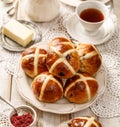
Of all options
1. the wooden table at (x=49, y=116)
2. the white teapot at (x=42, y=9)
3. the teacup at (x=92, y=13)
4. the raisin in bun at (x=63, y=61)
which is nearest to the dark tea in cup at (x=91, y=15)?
the teacup at (x=92, y=13)

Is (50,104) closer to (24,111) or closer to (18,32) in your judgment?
(24,111)

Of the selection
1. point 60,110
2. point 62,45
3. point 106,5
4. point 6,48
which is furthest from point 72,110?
point 106,5

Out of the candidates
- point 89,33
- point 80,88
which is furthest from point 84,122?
point 89,33

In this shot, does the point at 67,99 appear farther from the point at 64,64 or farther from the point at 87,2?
the point at 87,2

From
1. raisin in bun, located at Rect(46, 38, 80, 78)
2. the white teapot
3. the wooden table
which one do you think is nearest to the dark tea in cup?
the white teapot

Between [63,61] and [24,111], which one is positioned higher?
[63,61]

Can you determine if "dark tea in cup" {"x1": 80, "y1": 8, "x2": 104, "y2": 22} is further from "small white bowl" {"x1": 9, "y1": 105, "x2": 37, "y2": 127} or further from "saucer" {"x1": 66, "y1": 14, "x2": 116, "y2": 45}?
"small white bowl" {"x1": 9, "y1": 105, "x2": 37, "y2": 127}

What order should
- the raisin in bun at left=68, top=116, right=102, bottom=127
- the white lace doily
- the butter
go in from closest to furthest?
the raisin in bun at left=68, top=116, right=102, bottom=127 → the white lace doily → the butter
